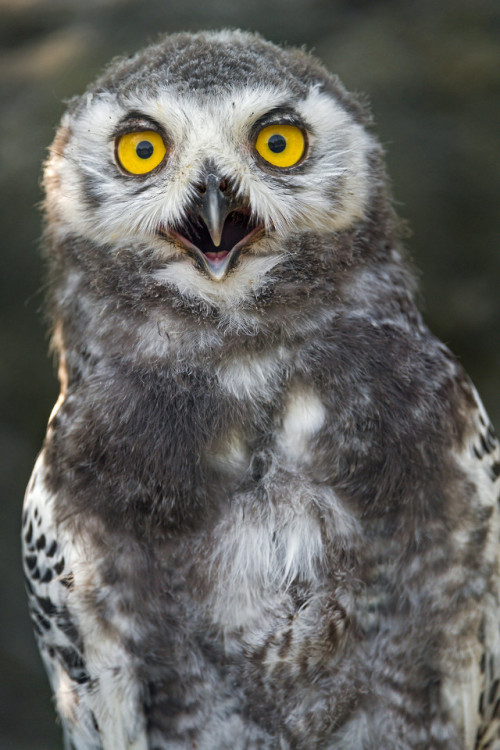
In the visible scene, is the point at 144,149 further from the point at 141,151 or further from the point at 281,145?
the point at 281,145

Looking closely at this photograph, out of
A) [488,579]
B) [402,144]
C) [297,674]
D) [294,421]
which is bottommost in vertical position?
[297,674]

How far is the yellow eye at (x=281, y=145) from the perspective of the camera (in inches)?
66.5

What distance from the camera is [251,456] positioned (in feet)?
5.60

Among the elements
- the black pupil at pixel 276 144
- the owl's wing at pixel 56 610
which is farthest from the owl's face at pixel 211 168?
the owl's wing at pixel 56 610

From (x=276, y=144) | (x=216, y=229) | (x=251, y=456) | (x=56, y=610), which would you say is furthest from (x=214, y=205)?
(x=56, y=610)

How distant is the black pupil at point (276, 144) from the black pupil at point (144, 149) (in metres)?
0.26

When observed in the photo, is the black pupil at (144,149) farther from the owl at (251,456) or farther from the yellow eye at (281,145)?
the yellow eye at (281,145)

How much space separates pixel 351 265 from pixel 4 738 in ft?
8.98

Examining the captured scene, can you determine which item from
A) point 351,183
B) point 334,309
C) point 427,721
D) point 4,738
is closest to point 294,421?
point 334,309

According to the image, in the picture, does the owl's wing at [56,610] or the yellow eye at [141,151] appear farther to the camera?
the owl's wing at [56,610]

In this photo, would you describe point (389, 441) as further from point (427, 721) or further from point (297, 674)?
point (427, 721)

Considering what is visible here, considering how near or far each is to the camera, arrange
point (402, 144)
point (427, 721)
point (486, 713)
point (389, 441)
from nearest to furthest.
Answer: point (389, 441) → point (427, 721) → point (486, 713) → point (402, 144)

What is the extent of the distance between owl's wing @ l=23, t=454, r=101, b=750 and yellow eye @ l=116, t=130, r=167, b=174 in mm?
778

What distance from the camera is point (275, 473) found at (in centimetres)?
170
